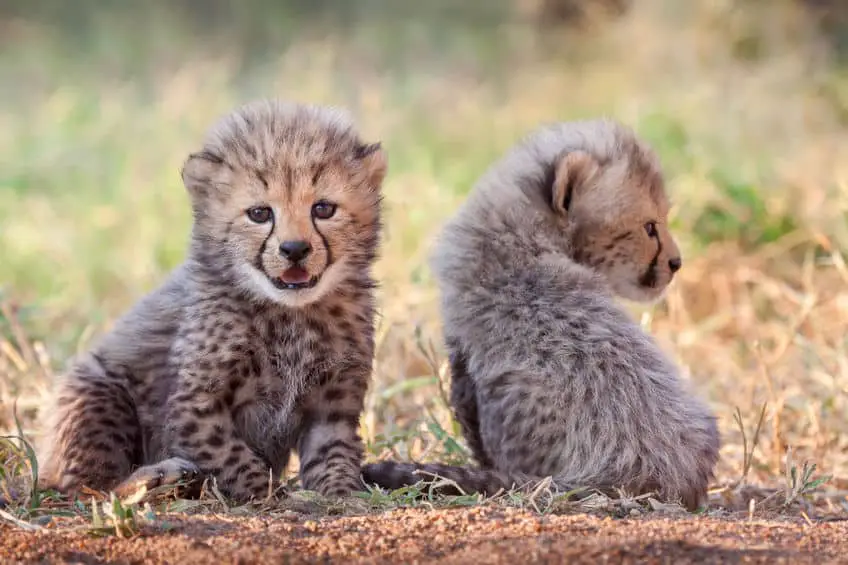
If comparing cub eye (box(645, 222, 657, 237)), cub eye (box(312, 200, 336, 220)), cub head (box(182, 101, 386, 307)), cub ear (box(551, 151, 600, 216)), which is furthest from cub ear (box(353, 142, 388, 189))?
cub eye (box(645, 222, 657, 237))

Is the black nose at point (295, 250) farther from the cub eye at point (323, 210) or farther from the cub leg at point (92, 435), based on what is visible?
the cub leg at point (92, 435)

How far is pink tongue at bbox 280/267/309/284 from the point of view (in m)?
3.59

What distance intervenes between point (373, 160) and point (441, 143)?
5351 millimetres

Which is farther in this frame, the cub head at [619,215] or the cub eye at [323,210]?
the cub head at [619,215]

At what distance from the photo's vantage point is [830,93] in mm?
9797

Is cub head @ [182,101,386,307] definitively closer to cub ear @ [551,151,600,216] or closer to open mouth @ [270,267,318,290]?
open mouth @ [270,267,318,290]

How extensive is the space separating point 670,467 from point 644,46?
7.36 m

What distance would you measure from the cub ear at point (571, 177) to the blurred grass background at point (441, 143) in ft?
1.84

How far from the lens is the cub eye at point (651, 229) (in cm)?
420

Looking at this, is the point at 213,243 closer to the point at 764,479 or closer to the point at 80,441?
the point at 80,441

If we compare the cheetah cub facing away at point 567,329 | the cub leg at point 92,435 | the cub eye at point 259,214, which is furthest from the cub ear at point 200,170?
the cheetah cub facing away at point 567,329

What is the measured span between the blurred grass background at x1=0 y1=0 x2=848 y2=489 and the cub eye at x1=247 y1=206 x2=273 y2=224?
70 cm

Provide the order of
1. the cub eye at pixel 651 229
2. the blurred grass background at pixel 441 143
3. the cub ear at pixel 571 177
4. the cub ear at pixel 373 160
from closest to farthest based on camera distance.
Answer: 1. the cub ear at pixel 373 160
2. the cub ear at pixel 571 177
3. the cub eye at pixel 651 229
4. the blurred grass background at pixel 441 143

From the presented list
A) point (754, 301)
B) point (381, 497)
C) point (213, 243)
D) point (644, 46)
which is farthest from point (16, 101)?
point (381, 497)
